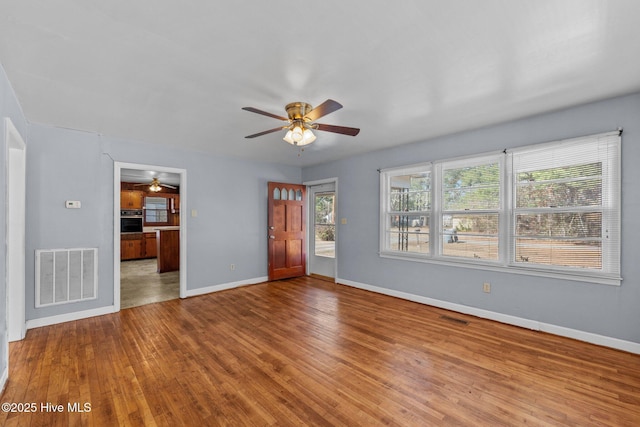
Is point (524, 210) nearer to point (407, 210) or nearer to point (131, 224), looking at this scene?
point (407, 210)

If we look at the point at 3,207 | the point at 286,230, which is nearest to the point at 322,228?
the point at 286,230

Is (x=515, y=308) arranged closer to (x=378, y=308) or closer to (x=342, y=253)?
(x=378, y=308)

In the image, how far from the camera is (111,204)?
3.96 meters

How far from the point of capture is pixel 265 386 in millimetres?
2195

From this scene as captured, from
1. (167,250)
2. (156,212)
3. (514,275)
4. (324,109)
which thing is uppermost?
(324,109)

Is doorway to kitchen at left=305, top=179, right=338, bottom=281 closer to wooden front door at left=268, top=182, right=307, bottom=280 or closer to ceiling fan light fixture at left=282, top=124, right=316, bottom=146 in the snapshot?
wooden front door at left=268, top=182, right=307, bottom=280

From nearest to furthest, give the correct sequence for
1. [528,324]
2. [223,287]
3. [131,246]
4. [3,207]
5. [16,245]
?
[3,207] → [16,245] → [528,324] → [223,287] → [131,246]

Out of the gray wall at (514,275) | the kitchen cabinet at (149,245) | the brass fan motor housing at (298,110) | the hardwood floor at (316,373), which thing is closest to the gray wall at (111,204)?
the hardwood floor at (316,373)

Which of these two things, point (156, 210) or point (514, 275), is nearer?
point (514, 275)

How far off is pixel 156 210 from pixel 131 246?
130cm

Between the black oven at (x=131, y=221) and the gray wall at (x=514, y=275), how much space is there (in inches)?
265

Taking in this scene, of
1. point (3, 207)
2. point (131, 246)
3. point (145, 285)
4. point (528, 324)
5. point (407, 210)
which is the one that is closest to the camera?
point (3, 207)

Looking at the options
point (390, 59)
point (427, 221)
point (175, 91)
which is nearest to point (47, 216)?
Answer: point (175, 91)

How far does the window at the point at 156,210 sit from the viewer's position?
878 centimetres
